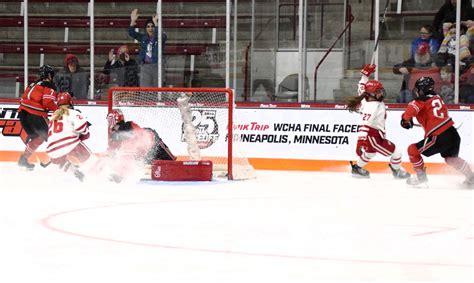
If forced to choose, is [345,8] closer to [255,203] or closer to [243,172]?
[243,172]

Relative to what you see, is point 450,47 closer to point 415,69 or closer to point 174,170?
point 415,69

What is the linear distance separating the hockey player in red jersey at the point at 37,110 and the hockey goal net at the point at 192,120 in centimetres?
86

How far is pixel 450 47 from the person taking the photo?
10914 millimetres

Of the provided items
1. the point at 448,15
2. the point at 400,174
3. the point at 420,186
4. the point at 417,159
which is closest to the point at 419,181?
the point at 420,186

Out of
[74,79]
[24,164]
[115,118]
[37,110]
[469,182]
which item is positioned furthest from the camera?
[74,79]

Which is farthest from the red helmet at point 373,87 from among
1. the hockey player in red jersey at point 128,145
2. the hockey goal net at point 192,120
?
the hockey player in red jersey at point 128,145

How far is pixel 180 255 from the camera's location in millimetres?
5289

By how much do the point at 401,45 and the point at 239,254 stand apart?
20.7 feet

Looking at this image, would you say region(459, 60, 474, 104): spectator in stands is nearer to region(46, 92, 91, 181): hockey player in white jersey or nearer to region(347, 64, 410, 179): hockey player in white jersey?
region(347, 64, 410, 179): hockey player in white jersey

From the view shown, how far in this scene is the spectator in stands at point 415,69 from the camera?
36.1 ft

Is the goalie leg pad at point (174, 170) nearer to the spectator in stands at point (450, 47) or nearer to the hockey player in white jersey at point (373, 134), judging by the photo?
the hockey player in white jersey at point (373, 134)

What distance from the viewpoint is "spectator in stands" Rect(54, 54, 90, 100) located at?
40.3 feet

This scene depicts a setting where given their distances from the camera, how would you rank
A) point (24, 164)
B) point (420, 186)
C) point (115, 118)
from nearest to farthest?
point (420, 186) < point (115, 118) < point (24, 164)

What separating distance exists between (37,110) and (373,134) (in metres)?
3.62
